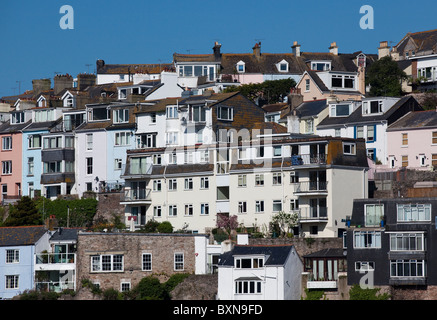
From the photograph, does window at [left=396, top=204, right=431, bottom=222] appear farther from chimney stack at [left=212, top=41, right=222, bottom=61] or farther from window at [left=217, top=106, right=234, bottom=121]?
chimney stack at [left=212, top=41, right=222, bottom=61]

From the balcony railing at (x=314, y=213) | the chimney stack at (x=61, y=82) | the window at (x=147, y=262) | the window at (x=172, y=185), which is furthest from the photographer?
the chimney stack at (x=61, y=82)

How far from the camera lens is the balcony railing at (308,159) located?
90375mm

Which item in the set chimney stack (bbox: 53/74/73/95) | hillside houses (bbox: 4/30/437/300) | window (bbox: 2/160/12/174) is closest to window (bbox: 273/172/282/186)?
hillside houses (bbox: 4/30/437/300)

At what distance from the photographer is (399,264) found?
263 ft

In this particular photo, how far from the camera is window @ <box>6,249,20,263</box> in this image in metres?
89.2

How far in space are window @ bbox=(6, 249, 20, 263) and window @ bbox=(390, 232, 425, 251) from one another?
87.5 ft

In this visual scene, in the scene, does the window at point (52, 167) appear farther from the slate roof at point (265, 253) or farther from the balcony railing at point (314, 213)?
the slate roof at point (265, 253)

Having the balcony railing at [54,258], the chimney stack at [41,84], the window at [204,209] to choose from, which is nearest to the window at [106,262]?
the balcony railing at [54,258]

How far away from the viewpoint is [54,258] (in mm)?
88438

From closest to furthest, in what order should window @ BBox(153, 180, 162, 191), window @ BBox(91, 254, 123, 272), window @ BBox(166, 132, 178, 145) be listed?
window @ BBox(91, 254, 123, 272), window @ BBox(153, 180, 162, 191), window @ BBox(166, 132, 178, 145)

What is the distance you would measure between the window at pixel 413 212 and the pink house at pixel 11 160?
42503 millimetres

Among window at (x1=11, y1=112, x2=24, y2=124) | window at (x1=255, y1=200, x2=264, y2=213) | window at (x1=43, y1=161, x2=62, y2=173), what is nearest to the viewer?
window at (x1=255, y1=200, x2=264, y2=213)

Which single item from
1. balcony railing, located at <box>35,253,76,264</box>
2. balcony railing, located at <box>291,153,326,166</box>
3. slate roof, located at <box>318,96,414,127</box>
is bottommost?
balcony railing, located at <box>35,253,76,264</box>

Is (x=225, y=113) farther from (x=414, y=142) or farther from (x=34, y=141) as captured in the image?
(x=34, y=141)
